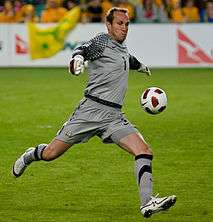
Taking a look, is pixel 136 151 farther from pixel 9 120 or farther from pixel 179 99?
pixel 179 99

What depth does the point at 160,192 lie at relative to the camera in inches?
407

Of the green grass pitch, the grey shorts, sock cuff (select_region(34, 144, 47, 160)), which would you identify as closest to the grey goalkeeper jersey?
the grey shorts

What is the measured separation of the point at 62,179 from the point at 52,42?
55.2 ft

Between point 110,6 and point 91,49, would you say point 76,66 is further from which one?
point 110,6

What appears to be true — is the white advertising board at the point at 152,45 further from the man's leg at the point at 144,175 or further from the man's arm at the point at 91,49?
the man's leg at the point at 144,175

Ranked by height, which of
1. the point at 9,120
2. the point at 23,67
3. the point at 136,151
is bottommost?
the point at 23,67

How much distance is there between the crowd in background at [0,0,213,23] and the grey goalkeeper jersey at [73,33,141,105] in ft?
62.1

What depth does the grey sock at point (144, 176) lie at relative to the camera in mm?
8773

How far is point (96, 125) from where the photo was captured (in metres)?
9.35

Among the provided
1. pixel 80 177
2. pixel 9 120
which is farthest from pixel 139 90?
pixel 80 177

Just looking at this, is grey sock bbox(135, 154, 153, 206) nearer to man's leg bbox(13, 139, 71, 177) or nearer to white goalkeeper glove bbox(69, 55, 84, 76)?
man's leg bbox(13, 139, 71, 177)

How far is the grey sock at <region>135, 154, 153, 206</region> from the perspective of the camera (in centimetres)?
877

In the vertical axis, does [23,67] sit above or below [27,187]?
below

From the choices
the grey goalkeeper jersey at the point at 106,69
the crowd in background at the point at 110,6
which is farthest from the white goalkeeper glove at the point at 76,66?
the crowd in background at the point at 110,6
